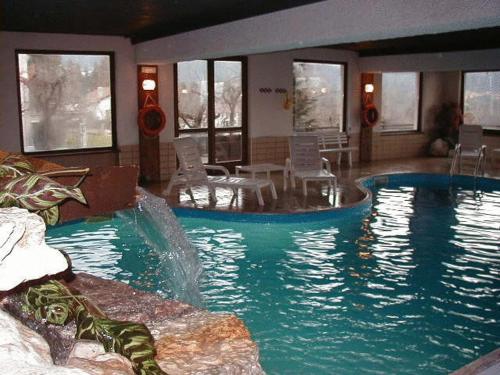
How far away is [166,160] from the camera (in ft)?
37.7

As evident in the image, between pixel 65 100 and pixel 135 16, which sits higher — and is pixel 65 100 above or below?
below

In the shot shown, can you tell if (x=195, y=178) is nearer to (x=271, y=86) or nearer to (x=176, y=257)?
(x=176, y=257)

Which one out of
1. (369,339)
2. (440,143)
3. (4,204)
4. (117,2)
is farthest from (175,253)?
(440,143)

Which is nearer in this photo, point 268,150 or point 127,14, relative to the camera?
point 127,14

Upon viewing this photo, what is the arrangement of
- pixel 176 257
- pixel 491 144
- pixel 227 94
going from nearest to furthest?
1. pixel 176 257
2. pixel 227 94
3. pixel 491 144

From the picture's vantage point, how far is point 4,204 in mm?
1093

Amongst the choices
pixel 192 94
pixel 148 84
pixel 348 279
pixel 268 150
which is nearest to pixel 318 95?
pixel 268 150

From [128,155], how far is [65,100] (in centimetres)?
149

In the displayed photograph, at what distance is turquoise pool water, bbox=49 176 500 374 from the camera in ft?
13.7

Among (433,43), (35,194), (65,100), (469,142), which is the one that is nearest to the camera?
(35,194)

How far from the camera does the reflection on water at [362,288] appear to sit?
4.14 m

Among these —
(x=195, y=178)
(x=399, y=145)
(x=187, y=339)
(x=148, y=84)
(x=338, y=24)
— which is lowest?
(x=195, y=178)

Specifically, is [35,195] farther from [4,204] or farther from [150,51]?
[150,51]

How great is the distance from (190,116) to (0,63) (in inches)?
149
